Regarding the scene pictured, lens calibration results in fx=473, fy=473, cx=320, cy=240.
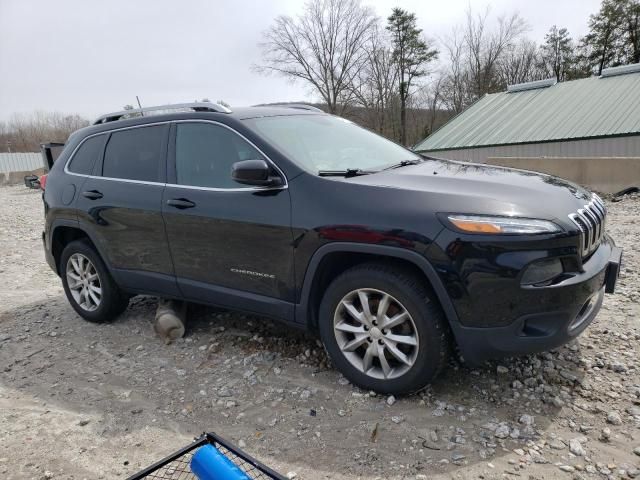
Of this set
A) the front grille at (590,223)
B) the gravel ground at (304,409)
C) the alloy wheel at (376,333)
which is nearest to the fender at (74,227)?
the gravel ground at (304,409)

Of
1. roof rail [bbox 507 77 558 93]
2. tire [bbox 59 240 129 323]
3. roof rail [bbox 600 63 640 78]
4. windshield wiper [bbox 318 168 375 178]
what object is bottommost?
tire [bbox 59 240 129 323]

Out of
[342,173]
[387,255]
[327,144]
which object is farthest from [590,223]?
[327,144]

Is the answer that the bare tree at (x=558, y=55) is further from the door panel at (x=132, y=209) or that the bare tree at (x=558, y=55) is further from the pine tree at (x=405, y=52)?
the door panel at (x=132, y=209)

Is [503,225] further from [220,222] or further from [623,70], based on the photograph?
→ [623,70]

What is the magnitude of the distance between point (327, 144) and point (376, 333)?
1514 mm

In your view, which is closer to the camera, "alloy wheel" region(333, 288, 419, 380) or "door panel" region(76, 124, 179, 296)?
"alloy wheel" region(333, 288, 419, 380)

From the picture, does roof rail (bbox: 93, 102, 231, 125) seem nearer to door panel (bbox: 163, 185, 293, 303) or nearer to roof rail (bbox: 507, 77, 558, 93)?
door panel (bbox: 163, 185, 293, 303)

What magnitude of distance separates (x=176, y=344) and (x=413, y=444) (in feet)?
7.35

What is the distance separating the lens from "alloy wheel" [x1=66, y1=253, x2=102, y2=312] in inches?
171

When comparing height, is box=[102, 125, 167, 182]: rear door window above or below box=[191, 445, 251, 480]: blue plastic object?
above

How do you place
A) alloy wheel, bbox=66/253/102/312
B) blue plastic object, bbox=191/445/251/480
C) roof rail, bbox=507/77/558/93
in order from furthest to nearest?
roof rail, bbox=507/77/558/93 → alloy wheel, bbox=66/253/102/312 → blue plastic object, bbox=191/445/251/480

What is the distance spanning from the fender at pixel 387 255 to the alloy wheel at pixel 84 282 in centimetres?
Answer: 232

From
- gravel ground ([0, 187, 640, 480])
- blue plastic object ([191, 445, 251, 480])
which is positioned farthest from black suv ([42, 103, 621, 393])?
blue plastic object ([191, 445, 251, 480])

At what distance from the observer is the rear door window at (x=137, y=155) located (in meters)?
3.77
